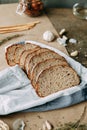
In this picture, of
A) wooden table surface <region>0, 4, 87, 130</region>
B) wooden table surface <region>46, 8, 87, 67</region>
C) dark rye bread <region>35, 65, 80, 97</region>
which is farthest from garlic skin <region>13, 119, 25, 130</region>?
wooden table surface <region>46, 8, 87, 67</region>

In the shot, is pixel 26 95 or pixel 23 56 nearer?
pixel 26 95

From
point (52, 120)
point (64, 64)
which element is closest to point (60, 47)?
point (64, 64)

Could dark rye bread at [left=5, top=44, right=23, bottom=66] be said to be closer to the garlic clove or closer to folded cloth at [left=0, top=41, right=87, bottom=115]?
folded cloth at [left=0, top=41, right=87, bottom=115]

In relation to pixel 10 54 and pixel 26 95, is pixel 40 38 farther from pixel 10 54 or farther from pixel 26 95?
pixel 26 95

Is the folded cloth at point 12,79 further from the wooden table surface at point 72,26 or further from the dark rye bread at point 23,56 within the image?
the wooden table surface at point 72,26

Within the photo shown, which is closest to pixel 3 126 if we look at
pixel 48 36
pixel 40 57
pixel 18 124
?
pixel 18 124
